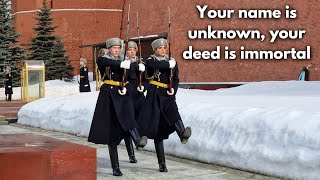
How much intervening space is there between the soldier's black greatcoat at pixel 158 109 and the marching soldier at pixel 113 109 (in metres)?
0.23

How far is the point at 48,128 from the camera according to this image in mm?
14625

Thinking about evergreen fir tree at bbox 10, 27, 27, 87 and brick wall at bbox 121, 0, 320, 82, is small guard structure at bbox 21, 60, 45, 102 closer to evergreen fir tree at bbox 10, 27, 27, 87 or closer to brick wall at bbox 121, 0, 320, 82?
brick wall at bbox 121, 0, 320, 82

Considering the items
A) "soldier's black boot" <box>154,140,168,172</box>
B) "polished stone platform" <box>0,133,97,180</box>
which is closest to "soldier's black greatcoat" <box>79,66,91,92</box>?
"soldier's black boot" <box>154,140,168,172</box>

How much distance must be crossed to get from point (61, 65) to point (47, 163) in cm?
3353

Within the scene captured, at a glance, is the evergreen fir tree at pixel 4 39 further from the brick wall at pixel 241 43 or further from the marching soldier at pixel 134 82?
the marching soldier at pixel 134 82

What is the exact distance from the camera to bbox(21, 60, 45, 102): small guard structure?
80.2ft

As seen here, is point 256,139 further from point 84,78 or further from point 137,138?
point 84,78

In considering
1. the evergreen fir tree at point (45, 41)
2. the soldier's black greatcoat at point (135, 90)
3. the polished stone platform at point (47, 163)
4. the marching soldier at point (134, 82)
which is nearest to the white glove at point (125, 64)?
the marching soldier at point (134, 82)

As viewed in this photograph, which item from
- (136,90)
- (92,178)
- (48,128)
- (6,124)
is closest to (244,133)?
(136,90)

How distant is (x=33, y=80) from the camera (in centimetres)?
2470

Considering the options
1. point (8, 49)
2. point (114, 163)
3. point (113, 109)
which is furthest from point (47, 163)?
point (8, 49)

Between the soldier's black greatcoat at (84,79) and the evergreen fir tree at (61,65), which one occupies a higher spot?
the evergreen fir tree at (61,65)

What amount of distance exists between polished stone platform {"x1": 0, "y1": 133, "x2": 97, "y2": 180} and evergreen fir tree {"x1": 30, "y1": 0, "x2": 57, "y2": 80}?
32683 millimetres

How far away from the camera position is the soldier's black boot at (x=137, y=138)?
7.23 meters
